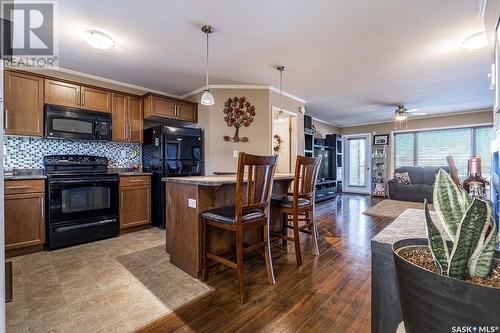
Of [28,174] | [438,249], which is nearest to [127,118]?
[28,174]

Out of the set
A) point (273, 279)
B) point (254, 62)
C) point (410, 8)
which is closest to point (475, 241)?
point (273, 279)

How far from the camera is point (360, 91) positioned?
441 cm

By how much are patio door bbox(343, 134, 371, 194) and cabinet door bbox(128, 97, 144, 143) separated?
22.7ft

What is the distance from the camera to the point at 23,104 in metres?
2.79

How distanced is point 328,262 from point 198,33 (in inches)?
110

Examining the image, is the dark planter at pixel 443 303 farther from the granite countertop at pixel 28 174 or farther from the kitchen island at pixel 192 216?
the granite countertop at pixel 28 174

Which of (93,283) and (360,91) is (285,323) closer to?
(93,283)

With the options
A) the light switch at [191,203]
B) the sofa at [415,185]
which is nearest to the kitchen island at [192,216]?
the light switch at [191,203]

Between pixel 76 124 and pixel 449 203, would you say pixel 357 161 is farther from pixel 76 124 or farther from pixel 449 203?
pixel 449 203

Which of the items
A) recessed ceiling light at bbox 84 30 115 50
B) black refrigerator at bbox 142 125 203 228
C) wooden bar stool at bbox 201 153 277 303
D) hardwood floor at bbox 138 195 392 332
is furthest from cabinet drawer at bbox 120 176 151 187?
hardwood floor at bbox 138 195 392 332

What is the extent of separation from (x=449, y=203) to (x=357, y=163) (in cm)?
814

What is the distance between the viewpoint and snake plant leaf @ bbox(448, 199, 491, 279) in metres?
0.46

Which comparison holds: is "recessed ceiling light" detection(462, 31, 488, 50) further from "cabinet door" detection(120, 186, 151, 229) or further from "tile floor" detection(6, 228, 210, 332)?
"cabinet door" detection(120, 186, 151, 229)

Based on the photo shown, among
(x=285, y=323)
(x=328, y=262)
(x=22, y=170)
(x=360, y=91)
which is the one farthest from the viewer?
(x=360, y=91)
